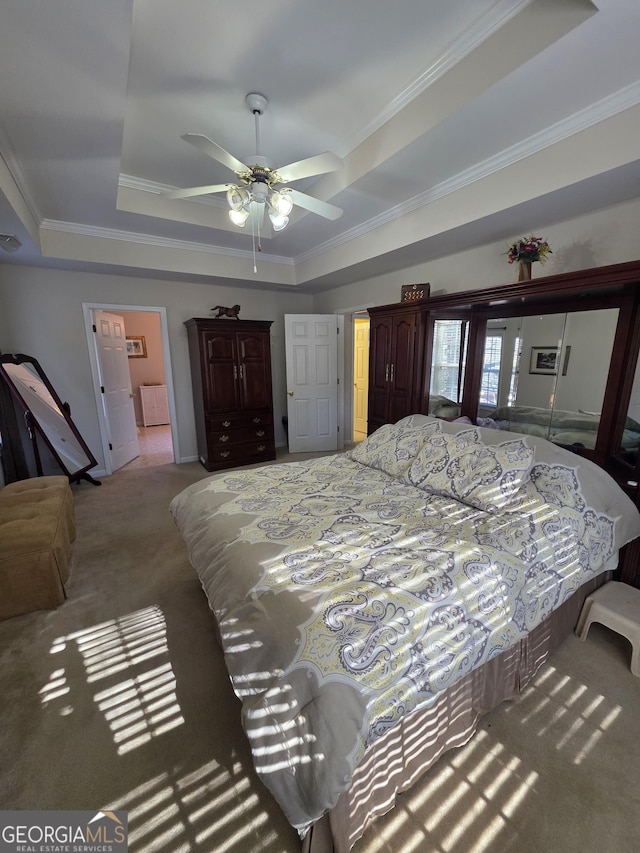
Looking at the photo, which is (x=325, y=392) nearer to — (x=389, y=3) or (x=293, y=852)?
(x=389, y=3)

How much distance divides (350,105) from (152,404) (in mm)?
6570

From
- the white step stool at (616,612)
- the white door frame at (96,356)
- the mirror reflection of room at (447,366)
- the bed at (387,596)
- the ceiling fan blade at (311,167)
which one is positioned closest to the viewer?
the bed at (387,596)

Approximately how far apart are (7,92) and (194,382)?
125 inches

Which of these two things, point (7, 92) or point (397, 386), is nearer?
point (7, 92)

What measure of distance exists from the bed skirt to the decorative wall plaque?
241 cm

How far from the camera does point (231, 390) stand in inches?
174

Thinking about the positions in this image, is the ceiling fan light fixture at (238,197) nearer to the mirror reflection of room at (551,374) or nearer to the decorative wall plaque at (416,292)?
the decorative wall plaque at (416,292)

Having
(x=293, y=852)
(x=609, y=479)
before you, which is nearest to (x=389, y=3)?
(x=609, y=479)

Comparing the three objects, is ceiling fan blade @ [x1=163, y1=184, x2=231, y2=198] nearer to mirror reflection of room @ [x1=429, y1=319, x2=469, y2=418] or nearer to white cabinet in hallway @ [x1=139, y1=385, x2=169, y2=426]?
mirror reflection of room @ [x1=429, y1=319, x2=469, y2=418]

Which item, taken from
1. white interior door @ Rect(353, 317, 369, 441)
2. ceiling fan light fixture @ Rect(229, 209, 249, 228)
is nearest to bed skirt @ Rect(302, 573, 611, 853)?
ceiling fan light fixture @ Rect(229, 209, 249, 228)

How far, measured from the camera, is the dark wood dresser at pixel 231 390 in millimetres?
4230

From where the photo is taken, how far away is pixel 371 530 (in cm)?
151
